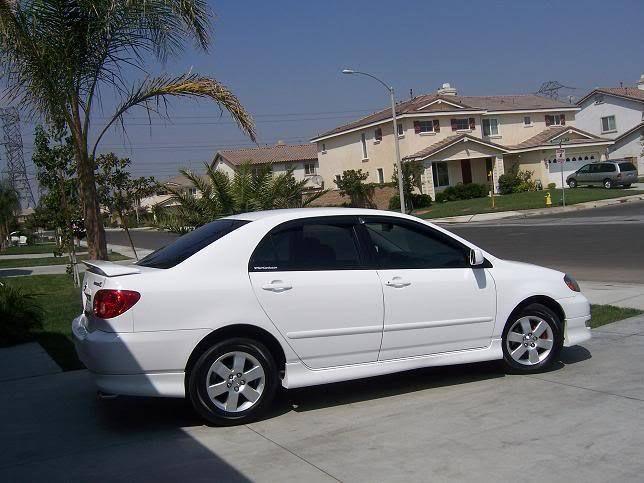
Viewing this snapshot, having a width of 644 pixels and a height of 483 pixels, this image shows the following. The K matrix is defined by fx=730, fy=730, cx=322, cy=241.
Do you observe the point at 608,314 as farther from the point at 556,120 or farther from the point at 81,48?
the point at 556,120

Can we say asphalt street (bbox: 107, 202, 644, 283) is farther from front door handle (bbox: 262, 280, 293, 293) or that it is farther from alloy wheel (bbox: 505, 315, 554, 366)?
front door handle (bbox: 262, 280, 293, 293)

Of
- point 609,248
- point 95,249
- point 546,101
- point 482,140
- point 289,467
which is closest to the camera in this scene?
point 289,467

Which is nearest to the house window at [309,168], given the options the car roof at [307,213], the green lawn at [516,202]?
the green lawn at [516,202]

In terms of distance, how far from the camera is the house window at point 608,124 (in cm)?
6284

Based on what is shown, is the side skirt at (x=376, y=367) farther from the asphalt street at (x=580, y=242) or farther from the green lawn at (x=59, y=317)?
the asphalt street at (x=580, y=242)

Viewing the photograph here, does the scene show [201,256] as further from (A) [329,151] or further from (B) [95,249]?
(A) [329,151]

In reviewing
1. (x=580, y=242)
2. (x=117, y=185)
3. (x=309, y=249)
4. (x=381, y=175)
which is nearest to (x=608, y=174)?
(x=381, y=175)

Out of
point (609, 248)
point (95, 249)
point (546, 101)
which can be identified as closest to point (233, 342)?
point (95, 249)

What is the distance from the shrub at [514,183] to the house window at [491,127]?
455 cm

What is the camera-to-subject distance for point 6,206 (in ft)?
169

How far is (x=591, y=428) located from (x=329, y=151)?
55306mm

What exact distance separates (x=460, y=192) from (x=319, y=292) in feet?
149

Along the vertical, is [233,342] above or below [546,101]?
below

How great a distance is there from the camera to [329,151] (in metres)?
59.8
